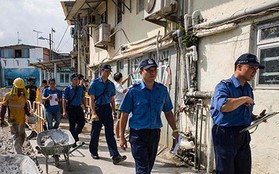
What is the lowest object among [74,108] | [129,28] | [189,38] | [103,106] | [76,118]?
[76,118]

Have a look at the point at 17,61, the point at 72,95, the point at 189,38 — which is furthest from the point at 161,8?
the point at 17,61

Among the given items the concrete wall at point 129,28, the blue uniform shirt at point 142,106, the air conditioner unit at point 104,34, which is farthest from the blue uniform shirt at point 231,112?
the air conditioner unit at point 104,34

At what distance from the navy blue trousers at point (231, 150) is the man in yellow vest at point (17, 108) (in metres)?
4.11

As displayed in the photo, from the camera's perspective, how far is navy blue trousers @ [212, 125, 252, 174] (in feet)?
9.39

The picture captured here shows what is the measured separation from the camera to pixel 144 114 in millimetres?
3350

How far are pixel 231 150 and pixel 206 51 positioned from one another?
2.50m

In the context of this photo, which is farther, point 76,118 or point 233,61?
point 76,118

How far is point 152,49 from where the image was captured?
700cm

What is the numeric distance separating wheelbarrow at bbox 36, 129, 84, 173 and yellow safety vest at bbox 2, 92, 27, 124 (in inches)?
35.4

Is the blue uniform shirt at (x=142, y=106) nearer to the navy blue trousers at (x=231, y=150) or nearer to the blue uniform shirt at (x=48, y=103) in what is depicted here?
the navy blue trousers at (x=231, y=150)

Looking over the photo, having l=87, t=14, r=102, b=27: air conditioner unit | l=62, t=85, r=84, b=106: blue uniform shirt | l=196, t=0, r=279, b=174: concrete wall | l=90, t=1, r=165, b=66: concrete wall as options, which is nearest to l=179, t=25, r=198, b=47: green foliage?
l=196, t=0, r=279, b=174: concrete wall

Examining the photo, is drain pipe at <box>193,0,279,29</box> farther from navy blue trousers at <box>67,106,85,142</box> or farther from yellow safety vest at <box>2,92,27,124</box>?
yellow safety vest at <box>2,92,27,124</box>

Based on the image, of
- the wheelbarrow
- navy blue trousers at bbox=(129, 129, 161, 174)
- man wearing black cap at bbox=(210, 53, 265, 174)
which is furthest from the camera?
the wheelbarrow

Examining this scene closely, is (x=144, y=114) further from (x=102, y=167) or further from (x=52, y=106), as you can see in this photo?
(x=52, y=106)
